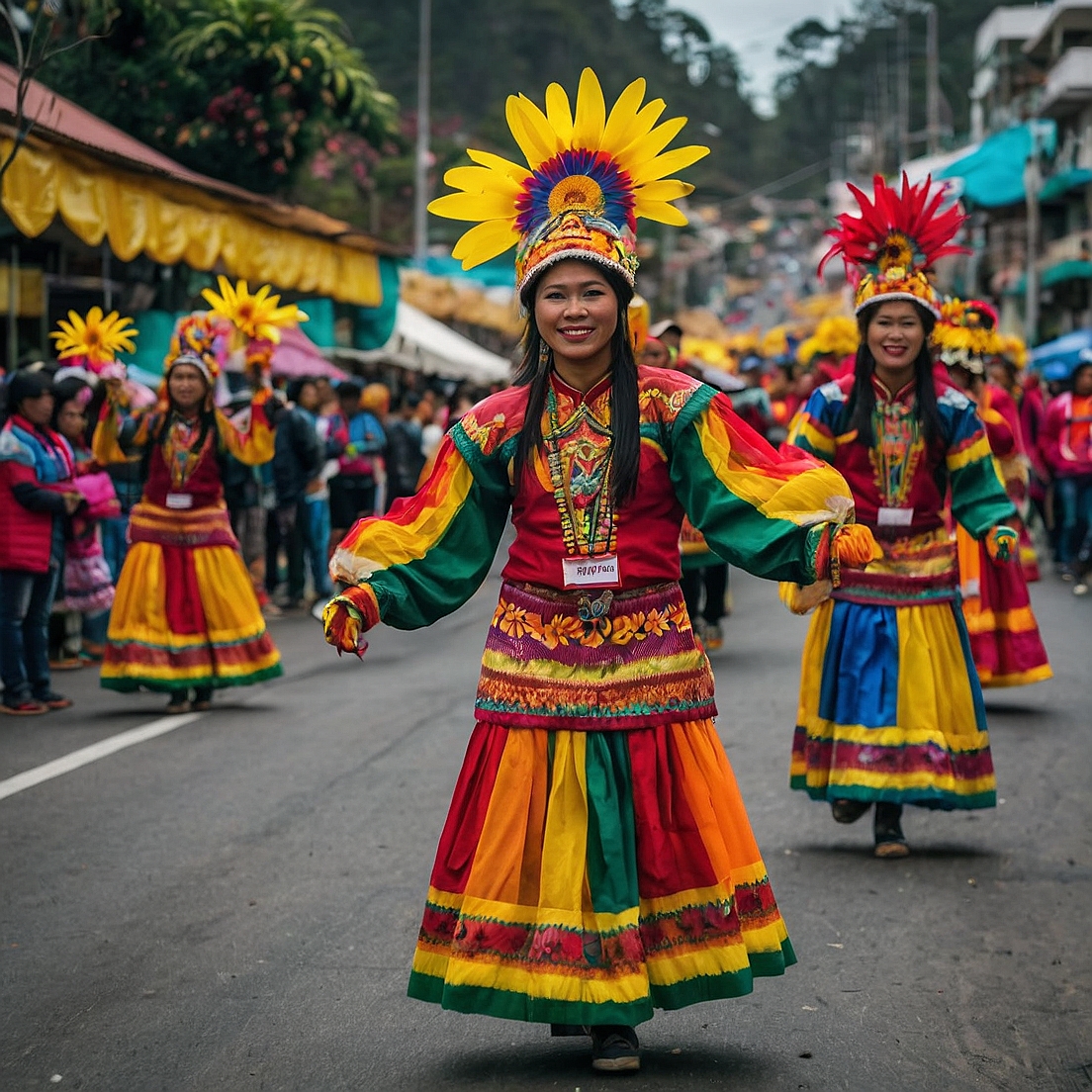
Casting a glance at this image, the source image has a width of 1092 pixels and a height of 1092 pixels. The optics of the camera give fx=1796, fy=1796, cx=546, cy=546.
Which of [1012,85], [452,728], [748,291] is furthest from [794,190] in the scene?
[452,728]

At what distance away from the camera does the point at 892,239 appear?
691cm

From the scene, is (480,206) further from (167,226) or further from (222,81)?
(222,81)

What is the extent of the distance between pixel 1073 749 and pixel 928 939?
347 centimetres

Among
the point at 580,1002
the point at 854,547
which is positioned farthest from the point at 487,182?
the point at 580,1002

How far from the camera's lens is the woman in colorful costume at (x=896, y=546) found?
6691 millimetres

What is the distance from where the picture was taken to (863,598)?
6891mm

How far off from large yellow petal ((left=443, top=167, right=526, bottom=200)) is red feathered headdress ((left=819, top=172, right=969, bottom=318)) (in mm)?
2485

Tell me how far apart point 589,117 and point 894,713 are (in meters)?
3.00

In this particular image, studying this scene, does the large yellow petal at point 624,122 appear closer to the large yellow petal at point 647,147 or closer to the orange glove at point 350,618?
the large yellow petal at point 647,147

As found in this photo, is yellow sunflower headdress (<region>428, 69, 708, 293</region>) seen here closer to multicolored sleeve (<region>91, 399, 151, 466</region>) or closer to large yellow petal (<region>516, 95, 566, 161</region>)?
large yellow petal (<region>516, 95, 566, 161</region>)

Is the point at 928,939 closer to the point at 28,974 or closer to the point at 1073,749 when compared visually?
the point at 28,974

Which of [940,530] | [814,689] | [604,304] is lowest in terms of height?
[814,689]

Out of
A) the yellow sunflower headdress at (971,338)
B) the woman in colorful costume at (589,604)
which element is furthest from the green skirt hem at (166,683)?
the woman in colorful costume at (589,604)

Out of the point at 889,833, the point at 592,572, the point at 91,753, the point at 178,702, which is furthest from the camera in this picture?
the point at 178,702
